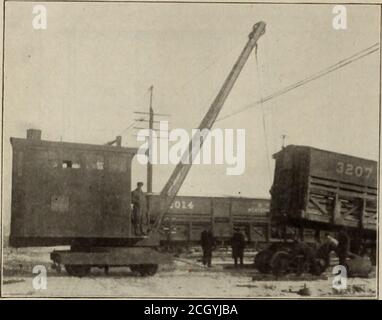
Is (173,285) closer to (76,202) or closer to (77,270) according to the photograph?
(77,270)

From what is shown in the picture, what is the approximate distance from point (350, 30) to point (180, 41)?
3.30 m

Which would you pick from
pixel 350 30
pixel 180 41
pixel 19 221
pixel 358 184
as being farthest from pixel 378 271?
pixel 19 221

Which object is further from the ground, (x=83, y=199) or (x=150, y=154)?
(x=150, y=154)

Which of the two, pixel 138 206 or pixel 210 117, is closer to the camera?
pixel 210 117

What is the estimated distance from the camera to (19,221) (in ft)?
43.9

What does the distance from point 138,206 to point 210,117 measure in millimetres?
2478

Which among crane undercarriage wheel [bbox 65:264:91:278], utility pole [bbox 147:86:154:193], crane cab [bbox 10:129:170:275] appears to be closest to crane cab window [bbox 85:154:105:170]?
crane cab [bbox 10:129:170:275]

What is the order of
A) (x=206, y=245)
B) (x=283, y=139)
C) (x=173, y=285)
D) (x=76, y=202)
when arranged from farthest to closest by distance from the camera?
1. (x=206, y=245)
2. (x=283, y=139)
3. (x=76, y=202)
4. (x=173, y=285)

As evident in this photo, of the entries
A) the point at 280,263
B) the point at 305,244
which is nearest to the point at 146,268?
the point at 280,263

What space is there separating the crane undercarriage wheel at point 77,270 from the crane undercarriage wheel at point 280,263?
3974 millimetres

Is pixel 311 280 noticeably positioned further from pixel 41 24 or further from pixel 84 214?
pixel 41 24

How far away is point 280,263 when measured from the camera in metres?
14.3

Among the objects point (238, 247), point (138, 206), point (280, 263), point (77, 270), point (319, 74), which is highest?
point (319, 74)

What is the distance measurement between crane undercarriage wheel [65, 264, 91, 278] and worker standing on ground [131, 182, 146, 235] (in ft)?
4.34
